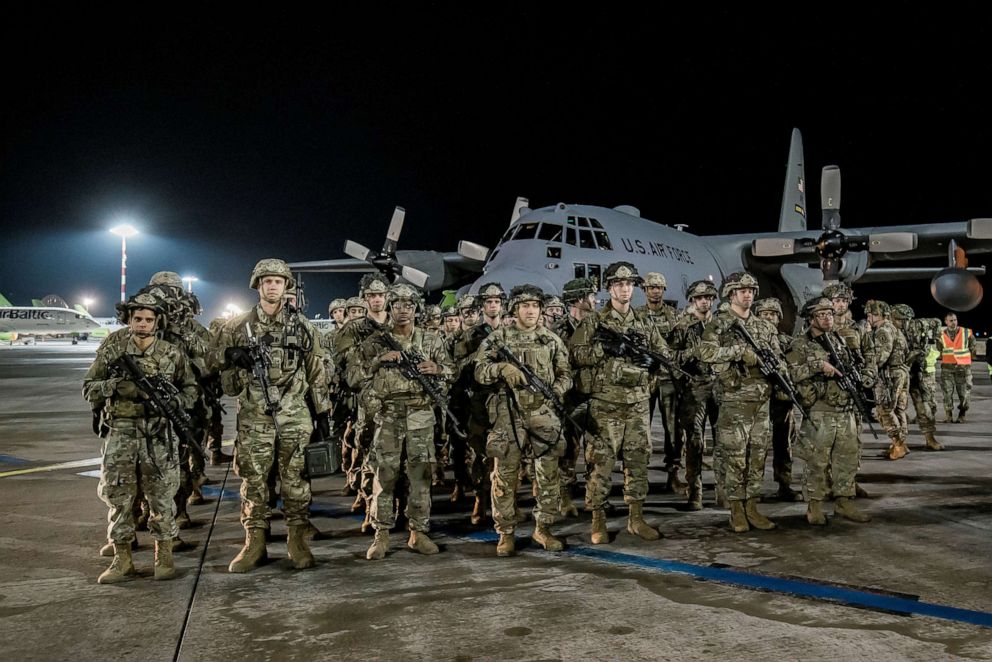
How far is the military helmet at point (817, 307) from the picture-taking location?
6336mm

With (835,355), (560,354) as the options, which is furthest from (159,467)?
(835,355)

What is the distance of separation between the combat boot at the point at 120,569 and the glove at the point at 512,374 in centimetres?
280

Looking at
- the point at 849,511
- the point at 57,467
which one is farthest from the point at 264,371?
the point at 57,467

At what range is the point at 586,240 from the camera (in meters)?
12.9

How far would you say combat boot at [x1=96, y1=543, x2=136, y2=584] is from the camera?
15.0 ft

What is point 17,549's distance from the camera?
5.34 m

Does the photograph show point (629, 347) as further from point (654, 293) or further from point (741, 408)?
point (654, 293)

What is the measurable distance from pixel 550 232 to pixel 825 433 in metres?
7.42

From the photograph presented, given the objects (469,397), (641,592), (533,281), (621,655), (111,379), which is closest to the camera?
(621,655)

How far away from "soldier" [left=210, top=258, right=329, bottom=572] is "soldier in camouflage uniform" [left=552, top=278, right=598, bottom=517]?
1954mm

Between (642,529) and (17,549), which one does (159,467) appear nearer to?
(17,549)

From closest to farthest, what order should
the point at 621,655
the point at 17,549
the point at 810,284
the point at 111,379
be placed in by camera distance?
the point at 621,655 → the point at 111,379 → the point at 17,549 → the point at 810,284

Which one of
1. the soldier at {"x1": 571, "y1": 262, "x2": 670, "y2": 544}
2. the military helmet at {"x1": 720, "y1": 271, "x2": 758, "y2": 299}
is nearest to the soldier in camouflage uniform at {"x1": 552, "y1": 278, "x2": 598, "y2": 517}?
the soldier at {"x1": 571, "y1": 262, "x2": 670, "y2": 544}

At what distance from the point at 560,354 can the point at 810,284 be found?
605 inches
